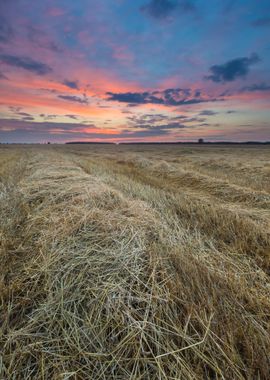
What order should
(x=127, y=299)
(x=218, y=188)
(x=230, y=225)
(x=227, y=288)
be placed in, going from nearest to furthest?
(x=127, y=299)
(x=227, y=288)
(x=230, y=225)
(x=218, y=188)

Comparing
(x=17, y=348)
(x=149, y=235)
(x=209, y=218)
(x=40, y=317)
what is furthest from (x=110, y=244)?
(x=209, y=218)

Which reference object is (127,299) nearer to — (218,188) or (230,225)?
(230,225)

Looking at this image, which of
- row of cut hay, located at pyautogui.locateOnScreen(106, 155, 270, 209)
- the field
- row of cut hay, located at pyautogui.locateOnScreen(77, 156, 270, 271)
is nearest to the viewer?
the field

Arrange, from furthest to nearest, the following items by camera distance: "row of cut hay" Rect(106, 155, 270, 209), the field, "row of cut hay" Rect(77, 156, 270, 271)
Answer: "row of cut hay" Rect(106, 155, 270, 209)
"row of cut hay" Rect(77, 156, 270, 271)
the field

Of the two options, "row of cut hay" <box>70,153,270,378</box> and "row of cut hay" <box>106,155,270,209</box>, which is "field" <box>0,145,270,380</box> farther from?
"row of cut hay" <box>106,155,270,209</box>

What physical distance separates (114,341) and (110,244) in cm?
127

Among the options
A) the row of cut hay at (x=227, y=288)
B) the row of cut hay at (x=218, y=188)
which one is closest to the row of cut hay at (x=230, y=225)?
the row of cut hay at (x=227, y=288)

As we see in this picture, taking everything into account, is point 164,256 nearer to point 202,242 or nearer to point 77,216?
point 202,242

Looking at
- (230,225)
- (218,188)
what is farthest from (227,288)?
(218,188)

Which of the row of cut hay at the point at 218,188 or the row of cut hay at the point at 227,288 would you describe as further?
the row of cut hay at the point at 218,188

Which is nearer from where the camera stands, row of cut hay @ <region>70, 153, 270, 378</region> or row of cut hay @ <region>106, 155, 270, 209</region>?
row of cut hay @ <region>70, 153, 270, 378</region>

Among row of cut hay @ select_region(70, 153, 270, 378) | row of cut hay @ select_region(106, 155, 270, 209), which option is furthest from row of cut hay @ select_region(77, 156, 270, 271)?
row of cut hay @ select_region(106, 155, 270, 209)

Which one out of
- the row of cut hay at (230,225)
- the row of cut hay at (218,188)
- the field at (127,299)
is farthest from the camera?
the row of cut hay at (218,188)

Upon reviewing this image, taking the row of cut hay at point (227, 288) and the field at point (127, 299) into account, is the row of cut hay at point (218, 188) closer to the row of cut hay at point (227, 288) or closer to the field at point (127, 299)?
the row of cut hay at point (227, 288)
